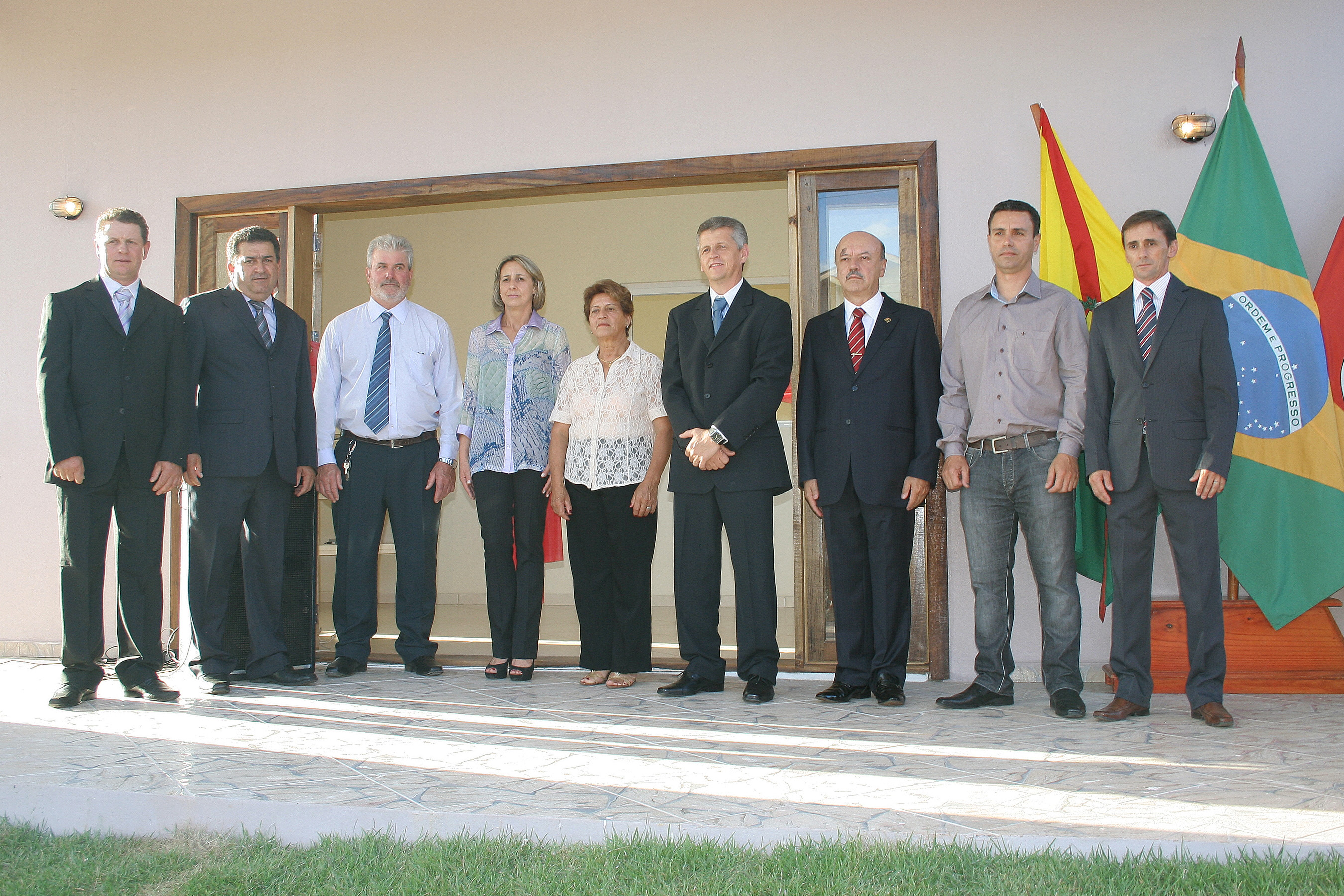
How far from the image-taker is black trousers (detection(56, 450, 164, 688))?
3.41 meters

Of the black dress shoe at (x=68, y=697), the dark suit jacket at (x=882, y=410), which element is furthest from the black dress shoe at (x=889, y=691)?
the black dress shoe at (x=68, y=697)

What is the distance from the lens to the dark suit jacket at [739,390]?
3498 millimetres

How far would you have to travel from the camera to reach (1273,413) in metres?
3.59

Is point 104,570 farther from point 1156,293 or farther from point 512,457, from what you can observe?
point 1156,293

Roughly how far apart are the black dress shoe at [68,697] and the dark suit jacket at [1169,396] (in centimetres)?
359

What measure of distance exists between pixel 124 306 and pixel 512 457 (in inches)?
59.1

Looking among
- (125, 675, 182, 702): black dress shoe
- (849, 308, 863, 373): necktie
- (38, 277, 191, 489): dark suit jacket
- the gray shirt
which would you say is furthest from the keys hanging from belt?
the gray shirt

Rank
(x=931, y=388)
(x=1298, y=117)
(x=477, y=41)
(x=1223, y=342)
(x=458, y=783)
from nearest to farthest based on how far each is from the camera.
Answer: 1. (x=458, y=783)
2. (x=1223, y=342)
3. (x=931, y=388)
4. (x=1298, y=117)
5. (x=477, y=41)

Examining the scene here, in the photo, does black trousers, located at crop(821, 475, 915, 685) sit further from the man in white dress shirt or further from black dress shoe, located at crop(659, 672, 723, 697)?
the man in white dress shirt

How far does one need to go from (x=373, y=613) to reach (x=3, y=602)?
7.01ft

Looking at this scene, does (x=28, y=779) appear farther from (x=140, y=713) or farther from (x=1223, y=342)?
(x=1223, y=342)

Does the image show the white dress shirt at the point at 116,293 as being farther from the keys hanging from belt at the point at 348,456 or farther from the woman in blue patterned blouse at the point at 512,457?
the woman in blue patterned blouse at the point at 512,457

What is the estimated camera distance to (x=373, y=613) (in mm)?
4137

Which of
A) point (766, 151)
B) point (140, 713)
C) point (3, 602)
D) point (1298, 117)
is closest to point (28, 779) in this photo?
point (140, 713)
